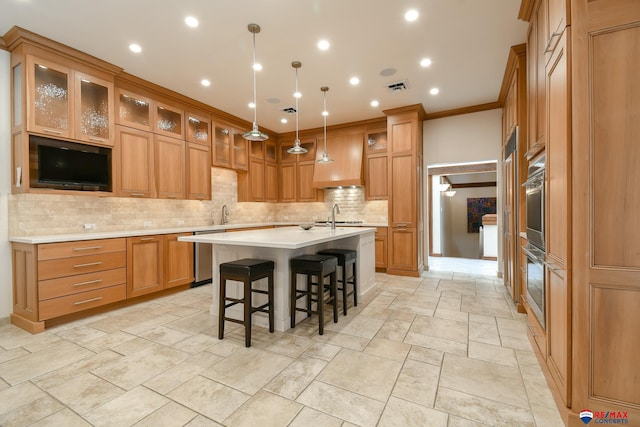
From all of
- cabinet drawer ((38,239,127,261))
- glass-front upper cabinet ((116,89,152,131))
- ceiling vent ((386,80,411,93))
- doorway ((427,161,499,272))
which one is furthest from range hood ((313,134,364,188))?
doorway ((427,161,499,272))

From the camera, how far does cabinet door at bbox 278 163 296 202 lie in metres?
6.84

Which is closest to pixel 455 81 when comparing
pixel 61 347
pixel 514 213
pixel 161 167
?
pixel 514 213

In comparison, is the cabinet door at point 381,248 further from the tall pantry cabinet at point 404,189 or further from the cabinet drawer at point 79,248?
the cabinet drawer at point 79,248

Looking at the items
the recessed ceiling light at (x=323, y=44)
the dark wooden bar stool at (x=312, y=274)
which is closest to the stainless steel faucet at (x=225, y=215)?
the dark wooden bar stool at (x=312, y=274)

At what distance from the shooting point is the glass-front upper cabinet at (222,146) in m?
5.32

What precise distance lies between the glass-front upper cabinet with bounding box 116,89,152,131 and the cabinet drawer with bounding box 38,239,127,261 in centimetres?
164

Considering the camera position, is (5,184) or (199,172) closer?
(5,184)

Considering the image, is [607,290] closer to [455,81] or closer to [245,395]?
[245,395]

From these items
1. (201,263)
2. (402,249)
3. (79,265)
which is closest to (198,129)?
(201,263)

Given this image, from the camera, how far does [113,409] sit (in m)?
1.73

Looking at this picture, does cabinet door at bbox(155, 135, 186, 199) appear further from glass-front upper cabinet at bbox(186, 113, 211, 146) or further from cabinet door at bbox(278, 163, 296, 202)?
cabinet door at bbox(278, 163, 296, 202)

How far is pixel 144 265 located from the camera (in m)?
3.77

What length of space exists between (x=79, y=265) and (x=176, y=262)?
120 centimetres

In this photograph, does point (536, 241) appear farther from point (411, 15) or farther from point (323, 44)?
point (323, 44)
